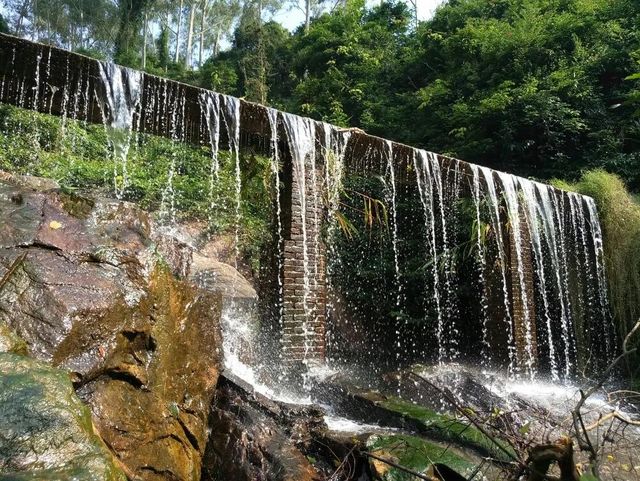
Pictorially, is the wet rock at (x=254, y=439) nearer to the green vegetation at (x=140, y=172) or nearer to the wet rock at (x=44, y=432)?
the wet rock at (x=44, y=432)

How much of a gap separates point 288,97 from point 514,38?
11.2m

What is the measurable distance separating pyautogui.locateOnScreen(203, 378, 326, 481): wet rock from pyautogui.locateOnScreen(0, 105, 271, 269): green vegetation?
785 centimetres

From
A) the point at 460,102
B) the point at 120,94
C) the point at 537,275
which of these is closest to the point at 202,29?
the point at 460,102

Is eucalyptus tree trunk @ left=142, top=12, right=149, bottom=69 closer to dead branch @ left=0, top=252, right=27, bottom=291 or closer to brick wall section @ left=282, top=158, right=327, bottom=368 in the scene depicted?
brick wall section @ left=282, top=158, right=327, bottom=368

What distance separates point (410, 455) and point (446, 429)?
35.8 inches

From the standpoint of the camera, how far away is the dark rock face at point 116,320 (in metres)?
3.00

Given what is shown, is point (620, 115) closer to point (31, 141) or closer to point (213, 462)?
point (213, 462)

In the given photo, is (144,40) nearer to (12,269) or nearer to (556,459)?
(12,269)

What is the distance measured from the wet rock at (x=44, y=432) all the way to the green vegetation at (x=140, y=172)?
9507 millimetres

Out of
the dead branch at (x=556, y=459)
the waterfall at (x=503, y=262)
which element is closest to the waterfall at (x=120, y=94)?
the dead branch at (x=556, y=459)

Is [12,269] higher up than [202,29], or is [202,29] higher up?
[202,29]

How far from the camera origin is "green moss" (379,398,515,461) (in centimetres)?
436

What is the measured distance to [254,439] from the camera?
3711 mm

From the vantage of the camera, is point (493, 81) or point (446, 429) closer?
point (446, 429)
